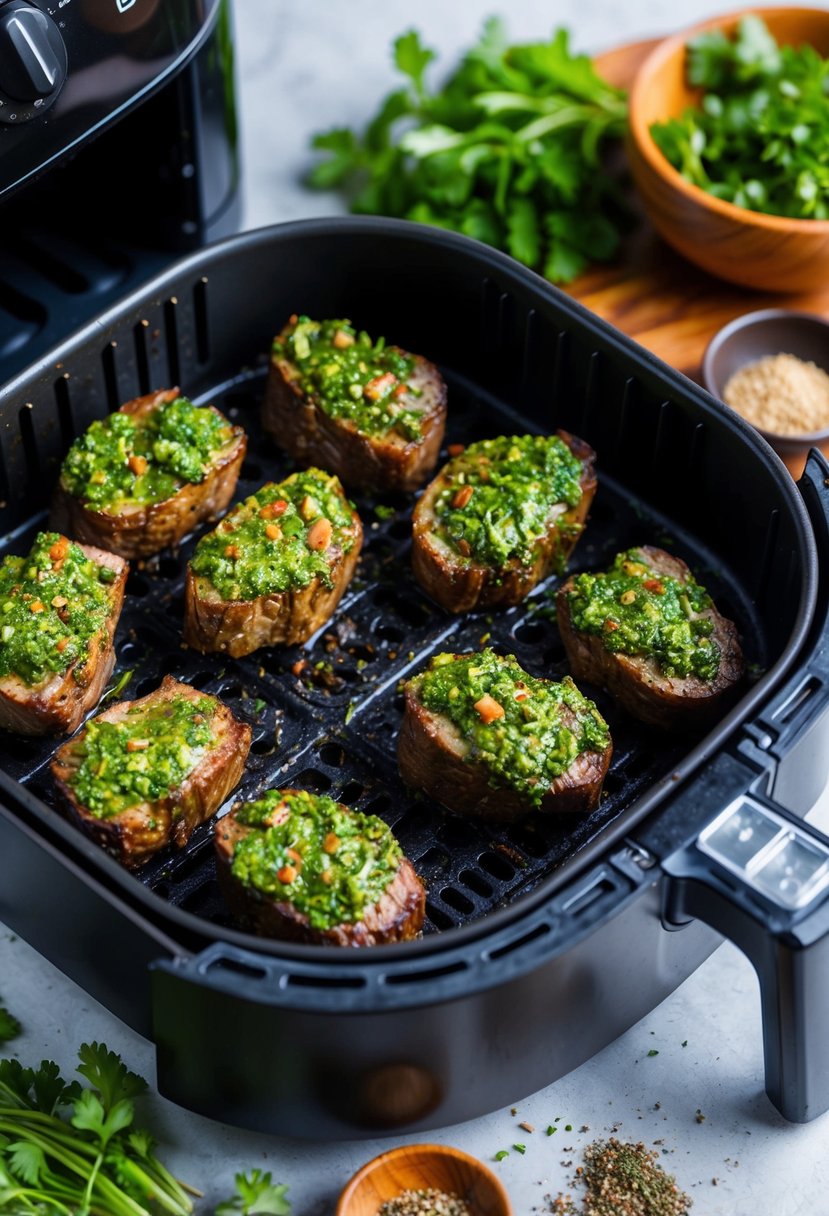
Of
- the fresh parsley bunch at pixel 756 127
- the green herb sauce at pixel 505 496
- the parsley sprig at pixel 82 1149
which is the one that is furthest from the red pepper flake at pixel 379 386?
the parsley sprig at pixel 82 1149

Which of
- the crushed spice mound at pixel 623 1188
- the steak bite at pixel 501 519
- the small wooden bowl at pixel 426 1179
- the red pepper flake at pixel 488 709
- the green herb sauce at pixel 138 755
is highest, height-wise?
the steak bite at pixel 501 519

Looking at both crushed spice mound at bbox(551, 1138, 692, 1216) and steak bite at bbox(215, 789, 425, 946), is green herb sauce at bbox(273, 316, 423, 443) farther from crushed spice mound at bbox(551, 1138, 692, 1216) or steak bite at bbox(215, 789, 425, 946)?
crushed spice mound at bbox(551, 1138, 692, 1216)

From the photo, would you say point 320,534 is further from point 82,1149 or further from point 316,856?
point 82,1149

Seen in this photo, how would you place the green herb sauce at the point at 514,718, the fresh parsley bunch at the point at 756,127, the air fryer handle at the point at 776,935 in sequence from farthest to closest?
the fresh parsley bunch at the point at 756,127, the green herb sauce at the point at 514,718, the air fryer handle at the point at 776,935

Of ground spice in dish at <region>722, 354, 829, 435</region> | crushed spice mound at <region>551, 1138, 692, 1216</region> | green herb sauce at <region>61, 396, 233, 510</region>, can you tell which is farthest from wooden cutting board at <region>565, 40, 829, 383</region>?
crushed spice mound at <region>551, 1138, 692, 1216</region>

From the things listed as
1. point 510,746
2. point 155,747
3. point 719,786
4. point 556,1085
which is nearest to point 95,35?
point 155,747

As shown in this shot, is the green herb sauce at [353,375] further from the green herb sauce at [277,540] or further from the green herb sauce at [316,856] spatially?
the green herb sauce at [316,856]

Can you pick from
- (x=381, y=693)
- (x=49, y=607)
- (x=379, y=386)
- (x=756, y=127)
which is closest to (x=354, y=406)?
(x=379, y=386)
